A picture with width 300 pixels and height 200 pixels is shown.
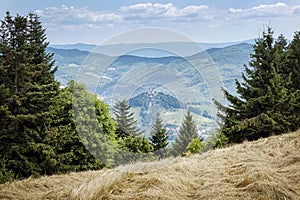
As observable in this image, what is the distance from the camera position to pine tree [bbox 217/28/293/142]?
9.55 meters

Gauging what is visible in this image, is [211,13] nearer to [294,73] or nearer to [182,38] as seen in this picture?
[294,73]

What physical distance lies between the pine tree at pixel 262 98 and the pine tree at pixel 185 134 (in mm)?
4712

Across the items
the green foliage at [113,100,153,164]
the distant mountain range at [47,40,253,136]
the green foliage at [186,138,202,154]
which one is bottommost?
the green foliage at [186,138,202,154]

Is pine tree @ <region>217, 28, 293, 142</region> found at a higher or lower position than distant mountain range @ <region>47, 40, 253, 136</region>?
lower

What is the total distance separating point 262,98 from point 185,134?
19.3ft

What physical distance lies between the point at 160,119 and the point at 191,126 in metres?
0.51

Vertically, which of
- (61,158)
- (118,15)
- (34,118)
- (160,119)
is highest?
(118,15)

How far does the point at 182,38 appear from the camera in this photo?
12.4 ft

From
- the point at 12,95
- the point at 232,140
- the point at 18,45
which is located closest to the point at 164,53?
the point at 12,95

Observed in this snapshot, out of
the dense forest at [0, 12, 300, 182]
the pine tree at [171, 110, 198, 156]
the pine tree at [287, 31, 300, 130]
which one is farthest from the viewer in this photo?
the pine tree at [287, 31, 300, 130]

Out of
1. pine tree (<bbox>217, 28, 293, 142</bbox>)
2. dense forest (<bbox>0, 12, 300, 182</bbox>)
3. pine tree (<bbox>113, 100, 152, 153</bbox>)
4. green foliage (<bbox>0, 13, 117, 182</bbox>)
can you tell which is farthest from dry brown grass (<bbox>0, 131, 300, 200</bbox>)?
pine tree (<bbox>217, 28, 293, 142</bbox>)

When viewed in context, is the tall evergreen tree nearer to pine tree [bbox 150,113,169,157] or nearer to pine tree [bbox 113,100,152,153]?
pine tree [bbox 113,100,152,153]

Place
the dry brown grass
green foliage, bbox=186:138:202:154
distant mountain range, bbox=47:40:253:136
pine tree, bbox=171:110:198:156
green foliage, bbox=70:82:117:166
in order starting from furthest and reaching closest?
green foliage, bbox=186:138:202:154, green foliage, bbox=70:82:117:166, pine tree, bbox=171:110:198:156, distant mountain range, bbox=47:40:253:136, the dry brown grass

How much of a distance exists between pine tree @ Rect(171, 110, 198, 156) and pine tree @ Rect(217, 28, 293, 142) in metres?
4.71
